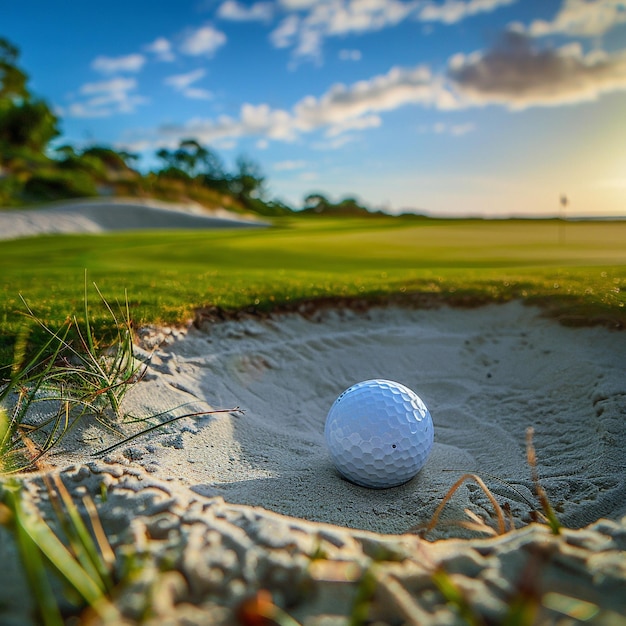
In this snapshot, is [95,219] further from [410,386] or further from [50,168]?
[410,386]

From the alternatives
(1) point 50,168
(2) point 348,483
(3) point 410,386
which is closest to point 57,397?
(2) point 348,483

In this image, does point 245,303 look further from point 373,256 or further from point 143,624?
point 373,256

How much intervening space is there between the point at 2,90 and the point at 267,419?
48.4 m

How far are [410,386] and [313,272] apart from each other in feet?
11.4

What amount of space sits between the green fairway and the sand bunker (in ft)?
1.16

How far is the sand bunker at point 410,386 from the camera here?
2924mm

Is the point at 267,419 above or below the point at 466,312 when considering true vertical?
below

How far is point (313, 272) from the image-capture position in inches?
304

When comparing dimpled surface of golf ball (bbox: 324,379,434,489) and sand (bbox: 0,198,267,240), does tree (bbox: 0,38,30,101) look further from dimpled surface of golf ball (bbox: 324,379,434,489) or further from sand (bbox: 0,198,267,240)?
dimpled surface of golf ball (bbox: 324,379,434,489)

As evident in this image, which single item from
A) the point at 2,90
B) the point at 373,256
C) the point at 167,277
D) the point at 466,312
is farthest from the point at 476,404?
the point at 2,90

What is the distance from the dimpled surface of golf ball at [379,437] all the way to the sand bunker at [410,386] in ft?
0.41

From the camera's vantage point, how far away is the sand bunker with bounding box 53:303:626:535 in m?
2.92

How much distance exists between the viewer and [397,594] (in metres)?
1.51

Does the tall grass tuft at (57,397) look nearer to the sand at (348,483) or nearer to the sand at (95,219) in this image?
the sand at (348,483)
